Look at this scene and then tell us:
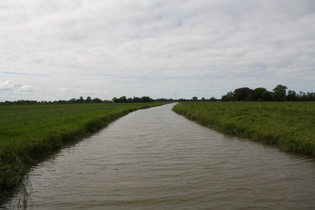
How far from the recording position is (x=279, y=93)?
10806cm

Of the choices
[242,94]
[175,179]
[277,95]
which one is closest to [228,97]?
[242,94]

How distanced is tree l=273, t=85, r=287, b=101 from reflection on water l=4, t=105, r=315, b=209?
105011 mm

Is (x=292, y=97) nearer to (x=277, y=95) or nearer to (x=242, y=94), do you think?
(x=277, y=95)

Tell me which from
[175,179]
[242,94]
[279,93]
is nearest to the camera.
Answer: [175,179]

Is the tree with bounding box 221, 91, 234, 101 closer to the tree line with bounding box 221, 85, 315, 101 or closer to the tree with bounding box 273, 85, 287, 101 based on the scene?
the tree line with bounding box 221, 85, 315, 101

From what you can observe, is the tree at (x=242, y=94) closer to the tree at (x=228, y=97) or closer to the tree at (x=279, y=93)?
the tree at (x=228, y=97)

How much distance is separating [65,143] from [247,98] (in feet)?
392

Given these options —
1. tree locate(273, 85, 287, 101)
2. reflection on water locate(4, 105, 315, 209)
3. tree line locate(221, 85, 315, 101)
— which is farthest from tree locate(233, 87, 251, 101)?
reflection on water locate(4, 105, 315, 209)

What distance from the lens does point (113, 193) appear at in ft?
23.9

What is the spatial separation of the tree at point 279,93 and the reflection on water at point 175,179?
345ft

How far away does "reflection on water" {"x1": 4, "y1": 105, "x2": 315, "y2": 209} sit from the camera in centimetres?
661

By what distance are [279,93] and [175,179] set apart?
11262 centimetres

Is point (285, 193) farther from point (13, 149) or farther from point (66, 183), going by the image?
point (13, 149)

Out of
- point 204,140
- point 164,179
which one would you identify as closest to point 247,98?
point 204,140
